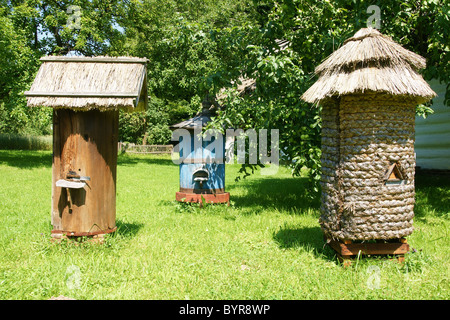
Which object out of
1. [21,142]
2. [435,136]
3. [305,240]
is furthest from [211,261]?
[21,142]

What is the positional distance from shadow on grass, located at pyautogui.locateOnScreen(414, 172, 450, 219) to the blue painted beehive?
361 centimetres

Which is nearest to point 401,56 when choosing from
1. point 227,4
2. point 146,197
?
point 146,197

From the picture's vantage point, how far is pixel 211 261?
13.8 ft

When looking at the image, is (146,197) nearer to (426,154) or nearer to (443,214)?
(443,214)

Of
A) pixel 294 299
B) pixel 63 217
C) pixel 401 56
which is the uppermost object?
pixel 401 56

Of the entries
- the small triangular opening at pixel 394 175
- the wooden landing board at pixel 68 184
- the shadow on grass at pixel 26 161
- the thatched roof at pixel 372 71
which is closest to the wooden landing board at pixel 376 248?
the small triangular opening at pixel 394 175

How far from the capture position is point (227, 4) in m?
20.0

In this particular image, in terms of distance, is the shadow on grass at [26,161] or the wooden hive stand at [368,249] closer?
the wooden hive stand at [368,249]

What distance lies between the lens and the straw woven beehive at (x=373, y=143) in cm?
376

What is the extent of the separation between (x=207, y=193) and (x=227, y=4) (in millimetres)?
15888

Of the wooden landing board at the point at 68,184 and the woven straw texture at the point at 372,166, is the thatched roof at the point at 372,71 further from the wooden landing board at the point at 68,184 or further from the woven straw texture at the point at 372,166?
the wooden landing board at the point at 68,184

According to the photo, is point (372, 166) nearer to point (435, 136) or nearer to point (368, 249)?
point (368, 249)

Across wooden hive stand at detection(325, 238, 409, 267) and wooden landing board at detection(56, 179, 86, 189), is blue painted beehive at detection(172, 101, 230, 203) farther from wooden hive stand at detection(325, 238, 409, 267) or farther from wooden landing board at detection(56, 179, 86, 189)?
wooden hive stand at detection(325, 238, 409, 267)

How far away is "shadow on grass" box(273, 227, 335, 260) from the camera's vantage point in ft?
14.6
